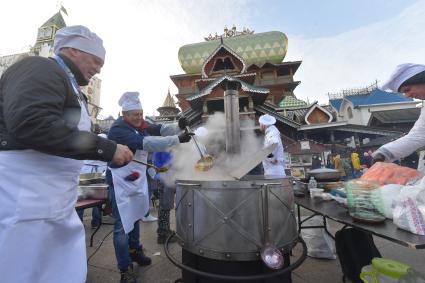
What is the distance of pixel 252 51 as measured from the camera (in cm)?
2098

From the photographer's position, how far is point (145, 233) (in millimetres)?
4703

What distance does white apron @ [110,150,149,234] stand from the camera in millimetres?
2598

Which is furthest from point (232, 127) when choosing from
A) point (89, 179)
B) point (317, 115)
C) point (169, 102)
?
point (169, 102)

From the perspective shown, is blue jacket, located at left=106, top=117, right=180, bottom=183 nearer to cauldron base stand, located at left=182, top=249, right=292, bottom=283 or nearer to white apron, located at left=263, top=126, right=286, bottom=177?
cauldron base stand, located at left=182, top=249, right=292, bottom=283

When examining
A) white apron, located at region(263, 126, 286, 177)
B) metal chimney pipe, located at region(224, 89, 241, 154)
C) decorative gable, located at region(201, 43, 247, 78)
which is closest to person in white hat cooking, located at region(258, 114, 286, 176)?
white apron, located at region(263, 126, 286, 177)

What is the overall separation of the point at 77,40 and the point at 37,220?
1297 mm

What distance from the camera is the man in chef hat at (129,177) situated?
8.27 feet

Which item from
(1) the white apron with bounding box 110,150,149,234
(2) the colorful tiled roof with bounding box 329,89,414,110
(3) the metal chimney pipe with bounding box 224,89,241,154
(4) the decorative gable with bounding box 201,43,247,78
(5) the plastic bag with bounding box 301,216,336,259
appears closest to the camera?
(1) the white apron with bounding box 110,150,149,234

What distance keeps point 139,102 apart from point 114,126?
0.46 meters

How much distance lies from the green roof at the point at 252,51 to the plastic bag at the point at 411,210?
19975 mm

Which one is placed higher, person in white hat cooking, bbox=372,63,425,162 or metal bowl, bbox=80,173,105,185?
person in white hat cooking, bbox=372,63,425,162

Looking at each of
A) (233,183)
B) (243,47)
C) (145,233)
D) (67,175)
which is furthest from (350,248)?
(243,47)

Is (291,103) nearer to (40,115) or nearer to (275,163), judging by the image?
(275,163)

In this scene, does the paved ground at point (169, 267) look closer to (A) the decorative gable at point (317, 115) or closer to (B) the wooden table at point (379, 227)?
(B) the wooden table at point (379, 227)
